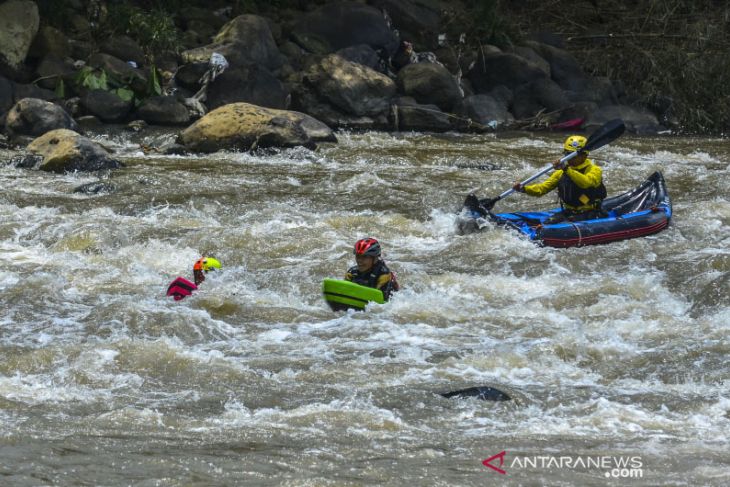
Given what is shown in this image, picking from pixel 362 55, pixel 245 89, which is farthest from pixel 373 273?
pixel 362 55

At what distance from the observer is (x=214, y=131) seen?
1425 centimetres

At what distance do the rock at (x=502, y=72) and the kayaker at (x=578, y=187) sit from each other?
346 inches

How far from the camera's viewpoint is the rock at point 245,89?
1667cm

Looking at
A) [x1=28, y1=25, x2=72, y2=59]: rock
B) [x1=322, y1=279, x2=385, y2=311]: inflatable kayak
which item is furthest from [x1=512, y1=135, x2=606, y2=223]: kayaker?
[x1=28, y1=25, x2=72, y2=59]: rock

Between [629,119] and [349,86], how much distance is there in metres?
5.01

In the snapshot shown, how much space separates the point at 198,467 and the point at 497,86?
15.3 metres

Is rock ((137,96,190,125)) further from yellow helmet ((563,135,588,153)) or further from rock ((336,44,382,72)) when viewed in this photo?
yellow helmet ((563,135,588,153))

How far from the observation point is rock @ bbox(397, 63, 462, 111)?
58.6 ft

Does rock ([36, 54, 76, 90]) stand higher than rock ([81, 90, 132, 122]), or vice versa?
rock ([36, 54, 76, 90])

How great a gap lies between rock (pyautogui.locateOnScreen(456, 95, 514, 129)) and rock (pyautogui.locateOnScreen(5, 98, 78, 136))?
21.3 ft

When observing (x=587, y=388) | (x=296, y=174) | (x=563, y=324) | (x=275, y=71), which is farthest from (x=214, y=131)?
(x=587, y=388)

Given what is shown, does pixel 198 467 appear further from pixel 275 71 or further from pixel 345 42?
pixel 345 42

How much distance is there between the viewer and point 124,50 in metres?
17.5

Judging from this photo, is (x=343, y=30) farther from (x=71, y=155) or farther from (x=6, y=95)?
(x=71, y=155)
